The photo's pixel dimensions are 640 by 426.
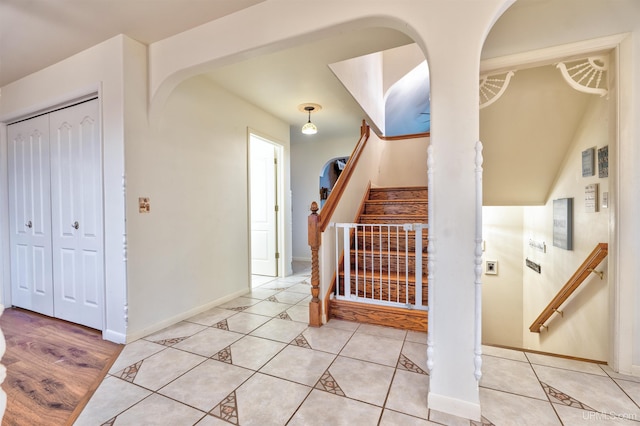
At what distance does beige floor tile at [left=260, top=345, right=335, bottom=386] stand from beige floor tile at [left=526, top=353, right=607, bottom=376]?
149 centimetres

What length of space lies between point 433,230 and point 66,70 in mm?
3616

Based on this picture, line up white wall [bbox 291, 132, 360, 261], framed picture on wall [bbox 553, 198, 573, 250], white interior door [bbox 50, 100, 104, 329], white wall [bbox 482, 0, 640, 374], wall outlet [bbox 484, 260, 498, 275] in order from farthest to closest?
1. white wall [bbox 291, 132, 360, 261]
2. wall outlet [bbox 484, 260, 498, 275]
3. framed picture on wall [bbox 553, 198, 573, 250]
4. white interior door [bbox 50, 100, 104, 329]
5. white wall [bbox 482, 0, 640, 374]

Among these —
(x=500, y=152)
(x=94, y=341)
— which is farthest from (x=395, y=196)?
(x=94, y=341)

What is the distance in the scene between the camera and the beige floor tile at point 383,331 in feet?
7.88

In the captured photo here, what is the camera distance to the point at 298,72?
2.91 meters

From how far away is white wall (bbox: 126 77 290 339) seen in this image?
244 cm

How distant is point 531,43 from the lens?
6.18 feet

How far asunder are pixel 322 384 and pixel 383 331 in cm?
94

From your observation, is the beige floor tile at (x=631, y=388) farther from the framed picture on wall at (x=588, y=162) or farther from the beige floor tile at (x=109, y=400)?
the beige floor tile at (x=109, y=400)

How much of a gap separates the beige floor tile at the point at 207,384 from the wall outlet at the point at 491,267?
411cm

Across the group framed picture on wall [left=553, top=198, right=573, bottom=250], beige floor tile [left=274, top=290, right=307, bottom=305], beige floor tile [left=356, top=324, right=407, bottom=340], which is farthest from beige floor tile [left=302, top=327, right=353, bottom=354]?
framed picture on wall [left=553, top=198, right=573, bottom=250]

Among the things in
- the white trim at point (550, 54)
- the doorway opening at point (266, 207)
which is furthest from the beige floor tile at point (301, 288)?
the white trim at point (550, 54)

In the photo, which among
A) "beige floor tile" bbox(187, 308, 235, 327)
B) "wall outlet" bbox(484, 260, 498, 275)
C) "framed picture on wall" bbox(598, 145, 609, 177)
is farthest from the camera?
"wall outlet" bbox(484, 260, 498, 275)

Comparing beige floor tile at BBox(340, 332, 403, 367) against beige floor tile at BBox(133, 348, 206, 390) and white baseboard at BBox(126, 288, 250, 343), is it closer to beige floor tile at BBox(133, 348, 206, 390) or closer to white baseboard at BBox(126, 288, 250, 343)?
beige floor tile at BBox(133, 348, 206, 390)
